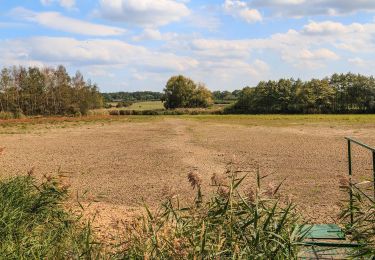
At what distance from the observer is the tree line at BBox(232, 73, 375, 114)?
77.6 meters

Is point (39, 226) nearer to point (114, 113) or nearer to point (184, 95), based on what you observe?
point (114, 113)

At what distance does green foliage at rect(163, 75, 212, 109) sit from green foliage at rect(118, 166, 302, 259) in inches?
3723

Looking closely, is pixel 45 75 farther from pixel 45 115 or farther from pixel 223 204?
pixel 223 204

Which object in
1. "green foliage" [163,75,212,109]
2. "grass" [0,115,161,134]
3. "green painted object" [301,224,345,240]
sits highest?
"green foliage" [163,75,212,109]

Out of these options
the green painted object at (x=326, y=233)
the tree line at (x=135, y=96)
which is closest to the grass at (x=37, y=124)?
the green painted object at (x=326, y=233)

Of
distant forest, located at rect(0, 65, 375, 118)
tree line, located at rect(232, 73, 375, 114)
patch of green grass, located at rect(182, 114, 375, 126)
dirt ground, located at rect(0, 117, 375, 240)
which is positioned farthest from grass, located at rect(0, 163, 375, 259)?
tree line, located at rect(232, 73, 375, 114)

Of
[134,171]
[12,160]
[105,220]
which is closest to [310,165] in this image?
[134,171]

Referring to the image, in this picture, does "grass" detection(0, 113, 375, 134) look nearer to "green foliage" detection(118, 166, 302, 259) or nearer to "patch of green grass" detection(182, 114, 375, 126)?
"patch of green grass" detection(182, 114, 375, 126)

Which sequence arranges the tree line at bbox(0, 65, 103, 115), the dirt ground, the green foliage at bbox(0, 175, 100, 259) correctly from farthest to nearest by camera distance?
the tree line at bbox(0, 65, 103, 115) < the dirt ground < the green foliage at bbox(0, 175, 100, 259)

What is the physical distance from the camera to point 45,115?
73688 mm

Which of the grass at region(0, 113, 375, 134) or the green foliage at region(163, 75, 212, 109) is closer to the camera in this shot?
the grass at region(0, 113, 375, 134)

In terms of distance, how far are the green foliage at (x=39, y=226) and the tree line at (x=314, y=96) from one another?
74.7 metres

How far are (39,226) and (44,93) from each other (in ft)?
237


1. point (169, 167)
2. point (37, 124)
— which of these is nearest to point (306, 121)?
point (37, 124)
